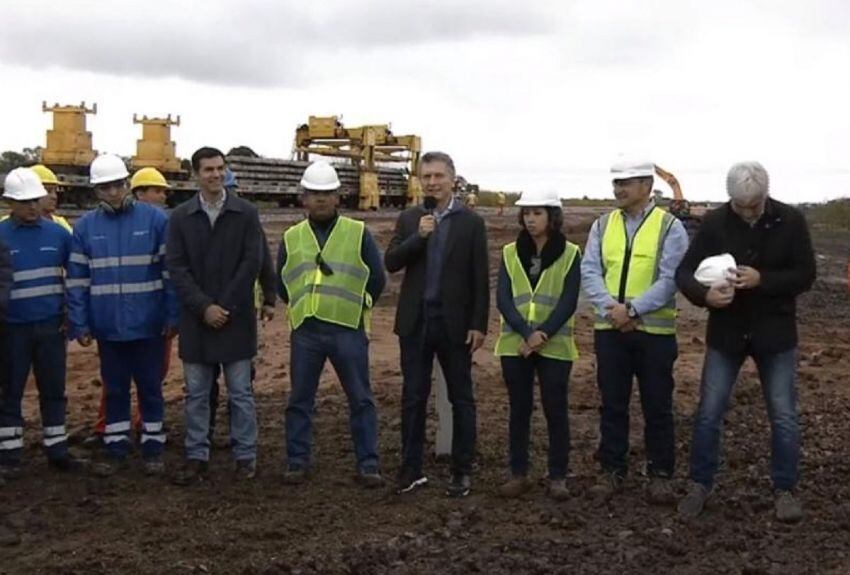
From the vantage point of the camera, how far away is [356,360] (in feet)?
22.0

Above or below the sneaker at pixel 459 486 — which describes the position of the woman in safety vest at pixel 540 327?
above

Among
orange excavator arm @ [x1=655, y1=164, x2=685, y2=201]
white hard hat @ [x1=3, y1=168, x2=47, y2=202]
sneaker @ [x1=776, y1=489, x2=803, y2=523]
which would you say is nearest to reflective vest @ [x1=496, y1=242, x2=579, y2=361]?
sneaker @ [x1=776, y1=489, x2=803, y2=523]

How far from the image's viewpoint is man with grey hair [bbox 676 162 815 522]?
5723 millimetres

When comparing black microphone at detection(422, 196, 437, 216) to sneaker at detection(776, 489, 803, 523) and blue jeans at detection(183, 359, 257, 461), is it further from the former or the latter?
sneaker at detection(776, 489, 803, 523)

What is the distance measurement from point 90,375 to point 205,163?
482cm

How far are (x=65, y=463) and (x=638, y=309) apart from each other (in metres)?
3.76

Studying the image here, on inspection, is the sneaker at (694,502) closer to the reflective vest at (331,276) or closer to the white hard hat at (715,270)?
the white hard hat at (715,270)

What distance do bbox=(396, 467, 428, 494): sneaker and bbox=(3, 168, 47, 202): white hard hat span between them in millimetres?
2861

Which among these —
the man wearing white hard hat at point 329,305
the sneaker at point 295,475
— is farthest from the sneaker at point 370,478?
the sneaker at point 295,475

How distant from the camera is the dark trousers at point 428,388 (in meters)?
6.41

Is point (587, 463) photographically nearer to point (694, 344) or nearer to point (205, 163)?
point (205, 163)

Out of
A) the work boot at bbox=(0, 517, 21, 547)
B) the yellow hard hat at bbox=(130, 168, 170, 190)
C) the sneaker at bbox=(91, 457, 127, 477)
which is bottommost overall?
the work boot at bbox=(0, 517, 21, 547)

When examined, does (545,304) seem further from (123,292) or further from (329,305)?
(123,292)

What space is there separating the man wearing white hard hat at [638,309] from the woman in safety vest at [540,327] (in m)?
0.17
